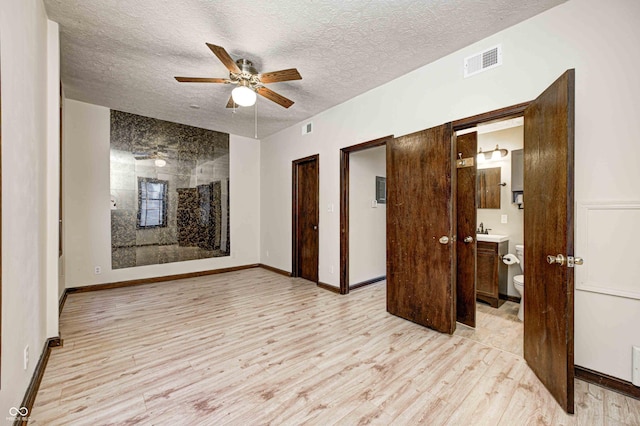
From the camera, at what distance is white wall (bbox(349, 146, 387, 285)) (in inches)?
167

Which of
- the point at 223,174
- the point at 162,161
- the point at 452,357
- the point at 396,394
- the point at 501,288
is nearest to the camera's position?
the point at 396,394

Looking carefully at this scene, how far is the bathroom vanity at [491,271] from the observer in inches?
132

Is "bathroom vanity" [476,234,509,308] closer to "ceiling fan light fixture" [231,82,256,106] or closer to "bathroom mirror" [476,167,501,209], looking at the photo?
"bathroom mirror" [476,167,501,209]

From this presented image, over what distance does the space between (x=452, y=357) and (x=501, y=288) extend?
196 centimetres

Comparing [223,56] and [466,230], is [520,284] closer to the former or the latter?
[466,230]

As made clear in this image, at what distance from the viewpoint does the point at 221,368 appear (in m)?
2.11

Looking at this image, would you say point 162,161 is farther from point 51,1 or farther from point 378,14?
point 378,14

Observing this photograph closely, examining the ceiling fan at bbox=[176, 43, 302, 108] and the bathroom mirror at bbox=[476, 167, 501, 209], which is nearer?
the ceiling fan at bbox=[176, 43, 302, 108]

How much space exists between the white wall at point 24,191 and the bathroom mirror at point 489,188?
4.75m

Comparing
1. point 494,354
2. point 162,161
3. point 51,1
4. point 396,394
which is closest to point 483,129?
point 494,354

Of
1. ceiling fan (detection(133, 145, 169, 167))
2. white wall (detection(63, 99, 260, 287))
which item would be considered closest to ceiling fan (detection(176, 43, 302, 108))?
ceiling fan (detection(133, 145, 169, 167))

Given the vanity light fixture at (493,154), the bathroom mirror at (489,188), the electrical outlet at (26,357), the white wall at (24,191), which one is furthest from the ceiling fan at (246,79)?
the bathroom mirror at (489,188)

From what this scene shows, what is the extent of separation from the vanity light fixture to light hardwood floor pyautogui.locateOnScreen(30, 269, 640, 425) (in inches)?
108

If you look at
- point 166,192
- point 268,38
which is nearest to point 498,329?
point 268,38
